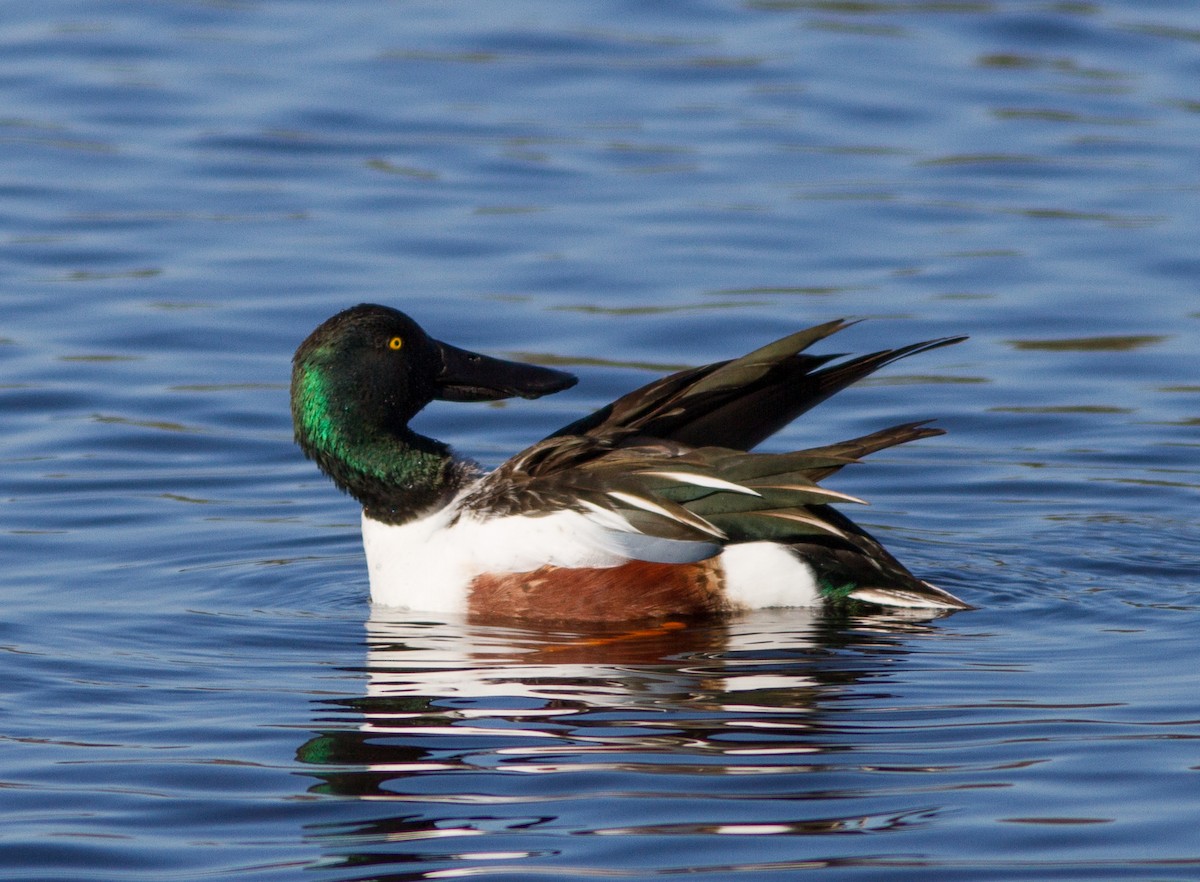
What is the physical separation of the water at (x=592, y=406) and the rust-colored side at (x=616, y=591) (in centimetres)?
9

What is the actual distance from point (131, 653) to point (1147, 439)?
4.29m

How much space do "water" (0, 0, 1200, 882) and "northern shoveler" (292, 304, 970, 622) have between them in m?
0.13

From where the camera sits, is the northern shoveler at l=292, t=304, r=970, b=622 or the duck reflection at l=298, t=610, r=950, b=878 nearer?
the duck reflection at l=298, t=610, r=950, b=878

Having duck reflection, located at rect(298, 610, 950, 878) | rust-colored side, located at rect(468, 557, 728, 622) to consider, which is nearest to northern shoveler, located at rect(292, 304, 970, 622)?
rust-colored side, located at rect(468, 557, 728, 622)

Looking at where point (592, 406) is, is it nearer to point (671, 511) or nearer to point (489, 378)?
point (489, 378)

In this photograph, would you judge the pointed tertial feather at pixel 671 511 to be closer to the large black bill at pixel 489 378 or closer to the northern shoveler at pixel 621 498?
the northern shoveler at pixel 621 498

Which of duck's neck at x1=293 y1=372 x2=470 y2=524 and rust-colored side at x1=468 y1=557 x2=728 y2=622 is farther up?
duck's neck at x1=293 y1=372 x2=470 y2=524

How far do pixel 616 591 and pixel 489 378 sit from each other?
103 cm

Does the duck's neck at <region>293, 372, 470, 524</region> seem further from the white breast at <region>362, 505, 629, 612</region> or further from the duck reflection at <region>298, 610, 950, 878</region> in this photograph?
the duck reflection at <region>298, 610, 950, 878</region>

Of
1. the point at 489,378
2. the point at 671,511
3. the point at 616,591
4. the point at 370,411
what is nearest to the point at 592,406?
the point at 489,378

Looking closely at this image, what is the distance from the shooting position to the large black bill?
6.79 metres

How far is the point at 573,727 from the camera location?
5.14 m

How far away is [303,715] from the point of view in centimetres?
539

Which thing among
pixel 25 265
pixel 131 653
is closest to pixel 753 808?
pixel 131 653
